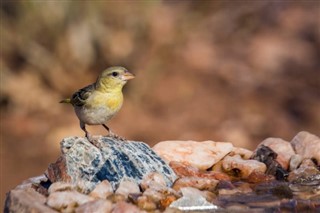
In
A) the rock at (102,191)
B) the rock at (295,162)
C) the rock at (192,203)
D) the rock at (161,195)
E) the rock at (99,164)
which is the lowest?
the rock at (192,203)

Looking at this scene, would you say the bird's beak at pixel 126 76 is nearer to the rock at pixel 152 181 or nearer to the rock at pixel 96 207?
the rock at pixel 152 181

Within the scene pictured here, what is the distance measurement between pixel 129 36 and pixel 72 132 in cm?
153

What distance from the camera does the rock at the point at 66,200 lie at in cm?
341

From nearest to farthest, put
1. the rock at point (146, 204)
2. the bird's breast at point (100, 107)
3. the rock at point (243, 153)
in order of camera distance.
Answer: the rock at point (146, 204) < the bird's breast at point (100, 107) < the rock at point (243, 153)

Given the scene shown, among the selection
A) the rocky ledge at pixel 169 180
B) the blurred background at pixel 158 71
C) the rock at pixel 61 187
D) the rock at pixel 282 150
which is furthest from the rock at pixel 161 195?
the blurred background at pixel 158 71

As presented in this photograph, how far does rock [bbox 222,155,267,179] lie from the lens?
4.12m

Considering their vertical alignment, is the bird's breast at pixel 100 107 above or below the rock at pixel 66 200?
above

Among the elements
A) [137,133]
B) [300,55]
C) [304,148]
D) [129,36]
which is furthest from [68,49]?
[304,148]

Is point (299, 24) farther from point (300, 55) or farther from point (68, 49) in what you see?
point (68, 49)

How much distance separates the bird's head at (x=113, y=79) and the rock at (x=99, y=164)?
37 cm

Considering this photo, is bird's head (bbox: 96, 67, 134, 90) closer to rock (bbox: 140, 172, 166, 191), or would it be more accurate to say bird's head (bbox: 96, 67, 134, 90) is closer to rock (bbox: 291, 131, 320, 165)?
rock (bbox: 140, 172, 166, 191)

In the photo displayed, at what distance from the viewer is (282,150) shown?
4398mm

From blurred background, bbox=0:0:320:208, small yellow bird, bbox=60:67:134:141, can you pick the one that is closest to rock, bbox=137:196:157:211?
small yellow bird, bbox=60:67:134:141

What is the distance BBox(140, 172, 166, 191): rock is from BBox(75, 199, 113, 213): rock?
308mm
